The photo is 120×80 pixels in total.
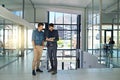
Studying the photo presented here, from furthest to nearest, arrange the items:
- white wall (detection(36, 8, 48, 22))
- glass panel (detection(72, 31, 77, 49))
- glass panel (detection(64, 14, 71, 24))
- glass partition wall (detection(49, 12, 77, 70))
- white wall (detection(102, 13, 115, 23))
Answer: glass panel (detection(72, 31, 77, 49)), glass panel (detection(64, 14, 71, 24)), glass partition wall (detection(49, 12, 77, 70)), white wall (detection(36, 8, 48, 22)), white wall (detection(102, 13, 115, 23))

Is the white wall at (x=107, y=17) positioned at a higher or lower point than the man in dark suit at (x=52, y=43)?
higher

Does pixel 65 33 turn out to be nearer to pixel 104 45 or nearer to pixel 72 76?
pixel 104 45

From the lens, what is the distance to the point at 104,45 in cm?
1504

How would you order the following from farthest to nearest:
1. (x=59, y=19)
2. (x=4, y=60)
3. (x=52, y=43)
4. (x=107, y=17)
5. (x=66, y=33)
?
(x=66, y=33) < (x=59, y=19) < (x=107, y=17) < (x=4, y=60) < (x=52, y=43)

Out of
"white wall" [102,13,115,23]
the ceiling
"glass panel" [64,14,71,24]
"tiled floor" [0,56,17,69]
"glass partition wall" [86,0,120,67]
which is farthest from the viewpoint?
"glass panel" [64,14,71,24]

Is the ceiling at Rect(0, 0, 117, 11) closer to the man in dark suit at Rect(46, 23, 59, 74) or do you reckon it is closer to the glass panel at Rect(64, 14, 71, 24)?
the man in dark suit at Rect(46, 23, 59, 74)

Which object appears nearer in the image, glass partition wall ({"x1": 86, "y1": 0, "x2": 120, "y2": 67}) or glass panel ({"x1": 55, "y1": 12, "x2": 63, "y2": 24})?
glass partition wall ({"x1": 86, "y1": 0, "x2": 120, "y2": 67})

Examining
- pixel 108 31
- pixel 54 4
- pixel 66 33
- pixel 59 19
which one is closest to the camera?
pixel 108 31

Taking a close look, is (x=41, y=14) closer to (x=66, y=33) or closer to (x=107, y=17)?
(x=66, y=33)

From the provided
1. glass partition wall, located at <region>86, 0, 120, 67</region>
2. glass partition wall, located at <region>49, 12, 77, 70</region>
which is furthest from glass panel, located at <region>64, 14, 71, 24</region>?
glass partition wall, located at <region>86, 0, 120, 67</region>

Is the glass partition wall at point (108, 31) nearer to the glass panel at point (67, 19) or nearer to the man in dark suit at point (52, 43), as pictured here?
the man in dark suit at point (52, 43)

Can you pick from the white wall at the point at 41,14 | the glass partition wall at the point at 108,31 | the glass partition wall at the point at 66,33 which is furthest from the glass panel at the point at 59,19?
the glass partition wall at the point at 108,31

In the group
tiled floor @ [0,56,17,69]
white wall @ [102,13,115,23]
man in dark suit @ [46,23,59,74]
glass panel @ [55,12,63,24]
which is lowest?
tiled floor @ [0,56,17,69]

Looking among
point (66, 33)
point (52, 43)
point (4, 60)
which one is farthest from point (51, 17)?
point (52, 43)
